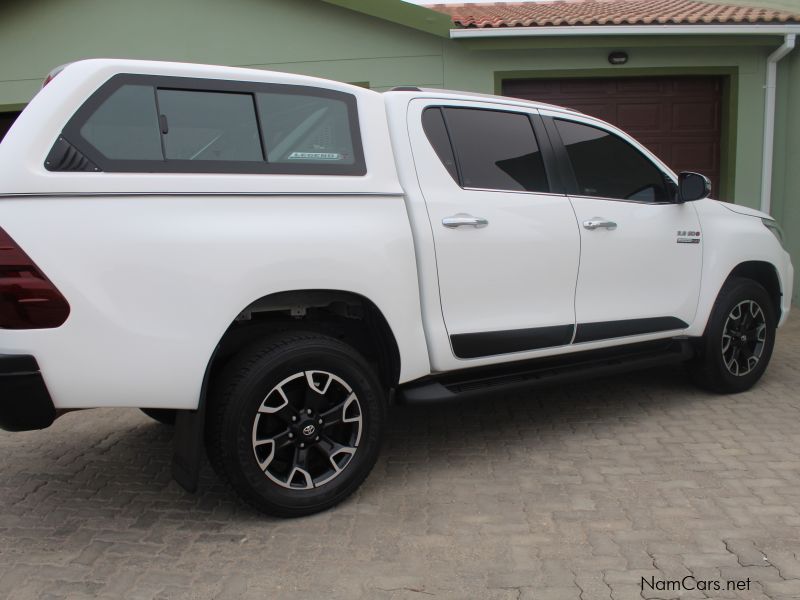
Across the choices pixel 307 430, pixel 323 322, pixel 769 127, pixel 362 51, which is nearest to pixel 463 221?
pixel 323 322

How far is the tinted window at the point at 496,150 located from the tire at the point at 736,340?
1.65 meters

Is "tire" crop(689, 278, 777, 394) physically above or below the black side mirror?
below

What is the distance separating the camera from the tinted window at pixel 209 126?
275cm

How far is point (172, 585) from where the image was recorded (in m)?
2.58

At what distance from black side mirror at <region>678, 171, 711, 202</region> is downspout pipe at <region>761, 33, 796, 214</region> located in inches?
213

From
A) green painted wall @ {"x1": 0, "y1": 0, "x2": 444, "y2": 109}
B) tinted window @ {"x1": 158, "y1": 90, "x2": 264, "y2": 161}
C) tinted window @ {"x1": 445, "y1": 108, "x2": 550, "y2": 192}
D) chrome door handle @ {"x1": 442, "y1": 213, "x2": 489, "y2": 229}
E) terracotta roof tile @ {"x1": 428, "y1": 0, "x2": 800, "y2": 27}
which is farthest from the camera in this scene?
green painted wall @ {"x1": 0, "y1": 0, "x2": 444, "y2": 109}

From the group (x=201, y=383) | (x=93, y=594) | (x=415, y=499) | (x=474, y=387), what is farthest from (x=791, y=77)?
(x=93, y=594)

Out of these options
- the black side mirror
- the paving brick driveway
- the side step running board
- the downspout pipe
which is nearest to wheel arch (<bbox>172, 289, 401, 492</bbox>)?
the side step running board

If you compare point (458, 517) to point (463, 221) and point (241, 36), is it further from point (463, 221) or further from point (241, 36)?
point (241, 36)

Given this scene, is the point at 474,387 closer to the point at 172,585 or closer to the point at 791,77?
the point at 172,585

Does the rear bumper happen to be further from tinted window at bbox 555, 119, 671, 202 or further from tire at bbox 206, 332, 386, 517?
tinted window at bbox 555, 119, 671, 202

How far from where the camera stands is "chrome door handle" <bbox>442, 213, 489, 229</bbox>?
333cm

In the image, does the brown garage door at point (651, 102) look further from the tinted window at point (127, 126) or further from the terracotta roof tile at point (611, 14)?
the tinted window at point (127, 126)

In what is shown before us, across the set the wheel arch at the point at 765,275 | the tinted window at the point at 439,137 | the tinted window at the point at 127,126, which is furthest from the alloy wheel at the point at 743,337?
the tinted window at the point at 127,126
